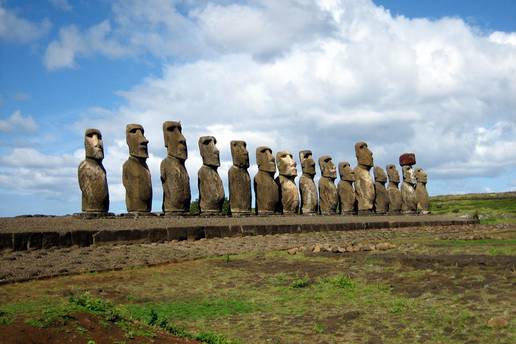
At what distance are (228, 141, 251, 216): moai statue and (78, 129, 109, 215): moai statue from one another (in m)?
4.55

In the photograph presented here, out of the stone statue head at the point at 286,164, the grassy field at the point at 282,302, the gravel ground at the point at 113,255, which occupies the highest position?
the stone statue head at the point at 286,164

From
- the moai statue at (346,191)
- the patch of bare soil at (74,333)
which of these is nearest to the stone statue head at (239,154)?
the moai statue at (346,191)

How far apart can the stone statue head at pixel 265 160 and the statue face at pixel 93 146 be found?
20.5 feet

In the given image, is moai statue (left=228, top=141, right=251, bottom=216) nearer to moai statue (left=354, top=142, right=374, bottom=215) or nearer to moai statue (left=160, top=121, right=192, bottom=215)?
moai statue (left=160, top=121, right=192, bottom=215)

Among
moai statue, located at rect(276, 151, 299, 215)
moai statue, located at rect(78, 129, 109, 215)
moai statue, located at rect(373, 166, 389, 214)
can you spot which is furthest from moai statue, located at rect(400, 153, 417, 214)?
moai statue, located at rect(78, 129, 109, 215)

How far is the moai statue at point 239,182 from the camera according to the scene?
17266mm

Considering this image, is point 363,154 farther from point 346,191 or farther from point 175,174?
point 175,174

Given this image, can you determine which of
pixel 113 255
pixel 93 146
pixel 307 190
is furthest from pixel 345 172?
pixel 113 255

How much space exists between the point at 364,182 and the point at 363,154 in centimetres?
132

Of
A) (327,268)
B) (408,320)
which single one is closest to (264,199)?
(327,268)

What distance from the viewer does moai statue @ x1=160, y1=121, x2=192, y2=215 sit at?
1506 cm

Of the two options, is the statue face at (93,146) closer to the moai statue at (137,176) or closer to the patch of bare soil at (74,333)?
the moai statue at (137,176)

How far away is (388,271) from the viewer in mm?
7156

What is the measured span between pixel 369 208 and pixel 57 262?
1715 cm
